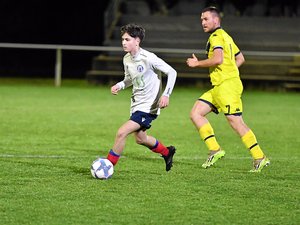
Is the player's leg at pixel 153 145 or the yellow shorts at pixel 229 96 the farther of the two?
the yellow shorts at pixel 229 96

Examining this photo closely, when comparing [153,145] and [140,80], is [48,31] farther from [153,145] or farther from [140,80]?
[140,80]

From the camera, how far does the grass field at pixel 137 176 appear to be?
21.6 feet

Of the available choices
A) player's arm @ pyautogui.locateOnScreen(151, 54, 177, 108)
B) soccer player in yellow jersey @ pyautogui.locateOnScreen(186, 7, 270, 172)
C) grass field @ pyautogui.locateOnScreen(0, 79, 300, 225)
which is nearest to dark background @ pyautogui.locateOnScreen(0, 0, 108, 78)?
grass field @ pyautogui.locateOnScreen(0, 79, 300, 225)

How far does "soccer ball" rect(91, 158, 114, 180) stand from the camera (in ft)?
26.9

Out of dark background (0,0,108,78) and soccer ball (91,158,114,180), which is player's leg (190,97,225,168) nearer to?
soccer ball (91,158,114,180)

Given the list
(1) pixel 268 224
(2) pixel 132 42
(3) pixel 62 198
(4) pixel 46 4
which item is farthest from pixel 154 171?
(4) pixel 46 4

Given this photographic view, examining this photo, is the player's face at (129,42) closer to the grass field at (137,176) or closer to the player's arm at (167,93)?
the player's arm at (167,93)

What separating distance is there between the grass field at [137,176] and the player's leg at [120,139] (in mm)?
199

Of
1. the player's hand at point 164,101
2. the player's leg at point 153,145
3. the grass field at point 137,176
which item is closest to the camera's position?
the grass field at point 137,176

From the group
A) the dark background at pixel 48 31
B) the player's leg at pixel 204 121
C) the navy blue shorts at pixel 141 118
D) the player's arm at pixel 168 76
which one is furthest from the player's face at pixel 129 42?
the dark background at pixel 48 31

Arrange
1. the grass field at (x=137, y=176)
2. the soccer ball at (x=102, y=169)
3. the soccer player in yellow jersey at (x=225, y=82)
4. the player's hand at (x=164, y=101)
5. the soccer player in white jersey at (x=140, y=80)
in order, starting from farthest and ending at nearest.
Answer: the soccer player in yellow jersey at (x=225, y=82) → the soccer player in white jersey at (x=140, y=80) → the player's hand at (x=164, y=101) → the soccer ball at (x=102, y=169) → the grass field at (x=137, y=176)

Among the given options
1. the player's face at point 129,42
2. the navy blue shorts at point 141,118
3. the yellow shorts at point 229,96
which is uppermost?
the player's face at point 129,42

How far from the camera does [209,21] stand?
9.16 meters

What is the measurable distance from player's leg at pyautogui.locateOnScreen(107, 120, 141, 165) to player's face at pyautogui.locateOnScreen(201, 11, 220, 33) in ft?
4.43
